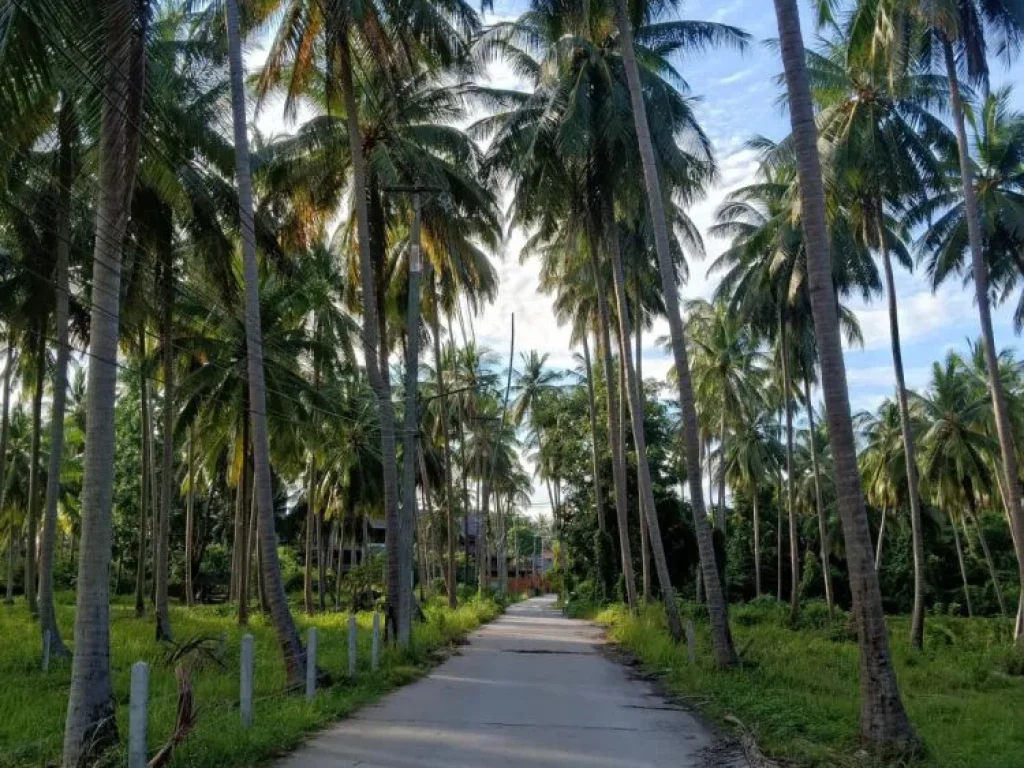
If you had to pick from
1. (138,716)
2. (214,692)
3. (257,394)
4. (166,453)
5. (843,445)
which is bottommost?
(214,692)

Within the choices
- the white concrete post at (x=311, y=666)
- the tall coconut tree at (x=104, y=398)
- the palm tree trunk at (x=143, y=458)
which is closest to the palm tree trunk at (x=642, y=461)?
the white concrete post at (x=311, y=666)

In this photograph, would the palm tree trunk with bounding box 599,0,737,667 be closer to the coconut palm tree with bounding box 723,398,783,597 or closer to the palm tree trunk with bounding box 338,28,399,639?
the palm tree trunk with bounding box 338,28,399,639

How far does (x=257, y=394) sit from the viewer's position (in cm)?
1248

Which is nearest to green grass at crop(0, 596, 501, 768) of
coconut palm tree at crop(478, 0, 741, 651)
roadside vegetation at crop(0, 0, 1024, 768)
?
A: roadside vegetation at crop(0, 0, 1024, 768)

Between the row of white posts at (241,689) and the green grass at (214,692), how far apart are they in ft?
0.59

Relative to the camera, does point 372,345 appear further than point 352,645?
Yes

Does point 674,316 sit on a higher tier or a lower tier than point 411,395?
higher

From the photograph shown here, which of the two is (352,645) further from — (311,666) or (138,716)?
(138,716)

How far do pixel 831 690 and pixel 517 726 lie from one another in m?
5.04

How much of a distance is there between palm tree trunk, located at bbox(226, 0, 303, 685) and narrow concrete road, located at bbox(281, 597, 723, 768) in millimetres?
1610

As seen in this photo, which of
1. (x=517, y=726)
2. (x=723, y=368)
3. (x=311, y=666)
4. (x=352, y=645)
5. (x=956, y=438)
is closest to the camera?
(x=517, y=726)

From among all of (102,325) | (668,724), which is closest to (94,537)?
(102,325)

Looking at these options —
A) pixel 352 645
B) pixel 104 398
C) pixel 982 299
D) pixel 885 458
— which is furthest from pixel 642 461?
pixel 885 458

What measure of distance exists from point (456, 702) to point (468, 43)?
11.9m
